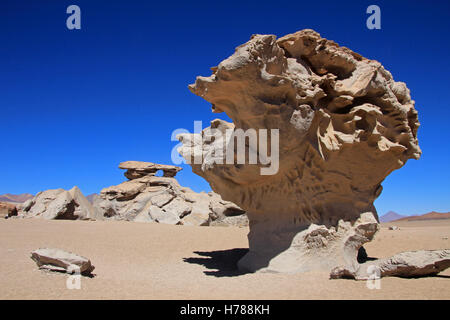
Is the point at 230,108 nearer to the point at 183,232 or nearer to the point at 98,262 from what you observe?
the point at 98,262

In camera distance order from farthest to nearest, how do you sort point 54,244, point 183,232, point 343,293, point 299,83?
point 183,232 → point 54,244 → point 299,83 → point 343,293

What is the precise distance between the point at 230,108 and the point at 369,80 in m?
2.75

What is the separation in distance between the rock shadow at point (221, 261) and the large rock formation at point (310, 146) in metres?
0.42

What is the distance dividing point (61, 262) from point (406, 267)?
17.9 feet

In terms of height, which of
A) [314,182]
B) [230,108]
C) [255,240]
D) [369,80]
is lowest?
[255,240]

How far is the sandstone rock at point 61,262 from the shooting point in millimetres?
5152

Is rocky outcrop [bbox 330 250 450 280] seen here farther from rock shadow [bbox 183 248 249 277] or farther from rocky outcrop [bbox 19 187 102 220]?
rocky outcrop [bbox 19 187 102 220]

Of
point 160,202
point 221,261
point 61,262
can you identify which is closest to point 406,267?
point 221,261

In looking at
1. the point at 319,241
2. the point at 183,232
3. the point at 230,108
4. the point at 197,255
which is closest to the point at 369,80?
the point at 230,108

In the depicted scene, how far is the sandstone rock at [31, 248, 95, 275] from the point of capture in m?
5.15

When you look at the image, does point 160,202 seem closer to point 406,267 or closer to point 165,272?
point 165,272

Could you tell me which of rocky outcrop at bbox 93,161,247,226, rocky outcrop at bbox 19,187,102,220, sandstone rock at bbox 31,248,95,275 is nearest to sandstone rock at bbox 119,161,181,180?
rocky outcrop at bbox 93,161,247,226

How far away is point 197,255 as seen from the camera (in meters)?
8.52

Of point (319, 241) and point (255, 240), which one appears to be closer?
point (319, 241)
